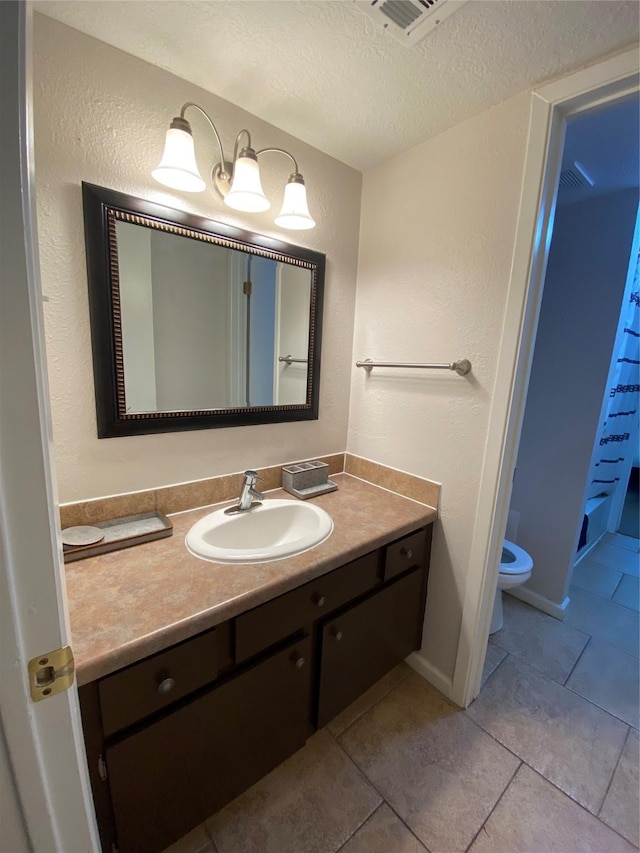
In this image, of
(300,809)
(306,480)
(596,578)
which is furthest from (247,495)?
(596,578)

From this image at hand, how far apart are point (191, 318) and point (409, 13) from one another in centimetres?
98

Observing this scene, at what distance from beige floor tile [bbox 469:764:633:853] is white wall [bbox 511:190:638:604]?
1069 mm

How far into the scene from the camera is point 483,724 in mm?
1362

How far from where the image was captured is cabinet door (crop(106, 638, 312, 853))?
2.54 ft

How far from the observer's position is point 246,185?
1076 mm

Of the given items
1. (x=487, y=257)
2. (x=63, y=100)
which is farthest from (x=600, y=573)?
(x=63, y=100)

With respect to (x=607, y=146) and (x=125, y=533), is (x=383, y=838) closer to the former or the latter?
(x=125, y=533)

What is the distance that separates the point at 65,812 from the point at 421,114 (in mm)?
1926

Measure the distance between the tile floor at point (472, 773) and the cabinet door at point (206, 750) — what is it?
19 centimetres

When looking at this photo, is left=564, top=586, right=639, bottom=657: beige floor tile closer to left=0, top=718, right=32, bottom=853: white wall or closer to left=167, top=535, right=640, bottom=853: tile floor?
left=167, top=535, right=640, bottom=853: tile floor

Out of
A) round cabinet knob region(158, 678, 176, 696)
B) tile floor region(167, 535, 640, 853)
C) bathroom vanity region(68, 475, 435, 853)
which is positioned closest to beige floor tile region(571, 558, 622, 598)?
tile floor region(167, 535, 640, 853)

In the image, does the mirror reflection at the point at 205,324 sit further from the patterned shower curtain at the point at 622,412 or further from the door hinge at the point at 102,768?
the patterned shower curtain at the point at 622,412

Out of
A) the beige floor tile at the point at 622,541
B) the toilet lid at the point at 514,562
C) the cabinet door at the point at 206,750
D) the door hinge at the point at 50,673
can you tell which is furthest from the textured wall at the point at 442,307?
the beige floor tile at the point at 622,541

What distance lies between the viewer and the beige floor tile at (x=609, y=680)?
145 cm
